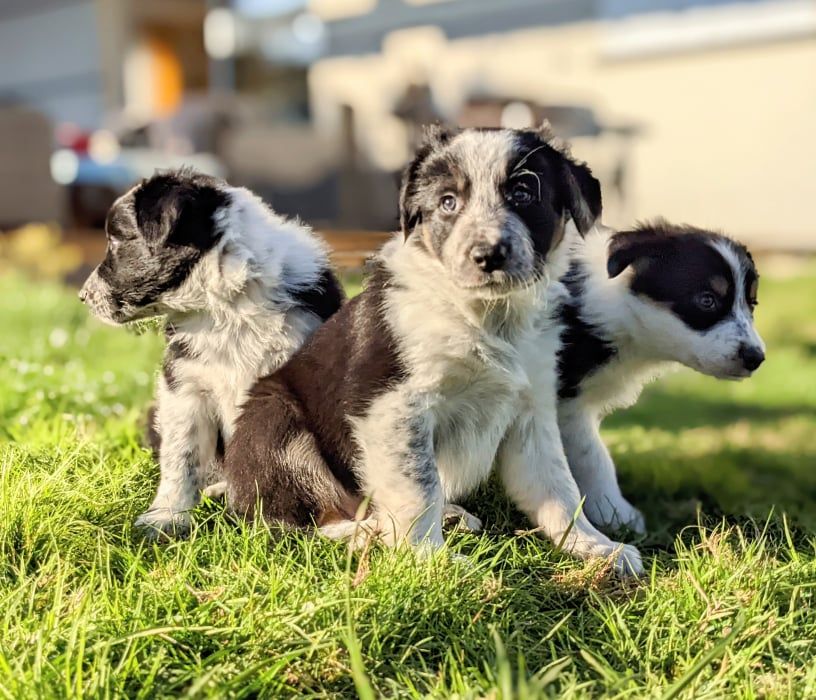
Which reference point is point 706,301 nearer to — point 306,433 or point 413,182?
point 413,182

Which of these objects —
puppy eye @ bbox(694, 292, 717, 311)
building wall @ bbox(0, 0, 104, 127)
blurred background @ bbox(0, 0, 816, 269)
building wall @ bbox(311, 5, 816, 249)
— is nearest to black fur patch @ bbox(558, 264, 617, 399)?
puppy eye @ bbox(694, 292, 717, 311)

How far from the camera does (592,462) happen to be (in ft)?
11.1

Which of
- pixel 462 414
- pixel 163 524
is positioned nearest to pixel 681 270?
pixel 462 414

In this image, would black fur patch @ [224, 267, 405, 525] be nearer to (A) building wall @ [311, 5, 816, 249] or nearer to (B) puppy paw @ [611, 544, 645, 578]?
(B) puppy paw @ [611, 544, 645, 578]

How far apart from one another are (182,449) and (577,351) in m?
1.37

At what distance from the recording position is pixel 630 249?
322 cm

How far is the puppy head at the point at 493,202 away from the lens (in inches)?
99.8

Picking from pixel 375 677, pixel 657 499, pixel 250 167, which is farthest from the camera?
pixel 250 167

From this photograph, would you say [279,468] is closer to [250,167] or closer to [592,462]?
[592,462]

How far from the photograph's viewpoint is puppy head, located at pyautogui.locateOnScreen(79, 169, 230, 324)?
120 inches

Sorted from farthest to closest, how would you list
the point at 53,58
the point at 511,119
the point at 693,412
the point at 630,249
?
1. the point at 53,58
2. the point at 511,119
3. the point at 693,412
4. the point at 630,249

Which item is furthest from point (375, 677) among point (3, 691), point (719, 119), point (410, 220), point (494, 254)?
point (719, 119)

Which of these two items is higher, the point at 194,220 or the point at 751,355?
the point at 194,220

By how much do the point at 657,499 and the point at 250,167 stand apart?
7418 mm
